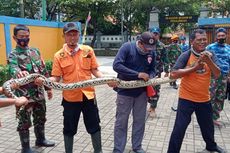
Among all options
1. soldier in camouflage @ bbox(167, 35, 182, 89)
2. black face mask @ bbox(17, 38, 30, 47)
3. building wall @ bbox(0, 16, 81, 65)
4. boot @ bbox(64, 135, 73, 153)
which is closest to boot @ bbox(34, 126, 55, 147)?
boot @ bbox(64, 135, 73, 153)

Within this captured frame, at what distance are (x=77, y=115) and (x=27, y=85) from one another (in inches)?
36.4

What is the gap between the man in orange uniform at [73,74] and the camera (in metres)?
4.18

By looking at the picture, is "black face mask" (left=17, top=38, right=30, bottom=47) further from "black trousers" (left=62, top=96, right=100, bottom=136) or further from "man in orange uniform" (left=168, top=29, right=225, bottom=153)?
"man in orange uniform" (left=168, top=29, right=225, bottom=153)

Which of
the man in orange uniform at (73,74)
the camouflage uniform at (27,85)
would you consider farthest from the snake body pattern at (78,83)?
the camouflage uniform at (27,85)

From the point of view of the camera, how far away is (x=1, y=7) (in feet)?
92.8

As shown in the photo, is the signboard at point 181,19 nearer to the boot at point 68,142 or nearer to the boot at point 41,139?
the boot at point 41,139

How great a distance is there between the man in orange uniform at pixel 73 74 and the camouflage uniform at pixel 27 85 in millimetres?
611

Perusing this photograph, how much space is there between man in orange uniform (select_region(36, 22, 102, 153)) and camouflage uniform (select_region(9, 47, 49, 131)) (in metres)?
0.61

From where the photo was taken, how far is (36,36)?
1180 cm

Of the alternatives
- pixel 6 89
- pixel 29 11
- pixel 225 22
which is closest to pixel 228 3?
pixel 225 22

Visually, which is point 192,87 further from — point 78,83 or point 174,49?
point 174,49

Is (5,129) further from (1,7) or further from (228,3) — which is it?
(1,7)

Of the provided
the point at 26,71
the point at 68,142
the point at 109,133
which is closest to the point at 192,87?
the point at 68,142

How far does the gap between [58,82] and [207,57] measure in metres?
1.86
